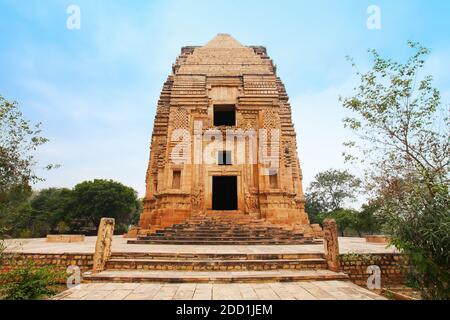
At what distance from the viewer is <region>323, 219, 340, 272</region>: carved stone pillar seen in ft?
20.0

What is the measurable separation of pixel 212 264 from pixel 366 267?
3.97 m

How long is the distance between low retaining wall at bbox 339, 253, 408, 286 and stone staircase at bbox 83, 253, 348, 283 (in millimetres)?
627

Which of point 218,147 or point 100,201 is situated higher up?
point 218,147

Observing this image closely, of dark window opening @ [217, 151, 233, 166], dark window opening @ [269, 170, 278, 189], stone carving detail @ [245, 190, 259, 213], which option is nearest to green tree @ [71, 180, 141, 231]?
dark window opening @ [217, 151, 233, 166]

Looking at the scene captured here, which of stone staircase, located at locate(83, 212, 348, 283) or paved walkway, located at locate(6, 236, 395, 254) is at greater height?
paved walkway, located at locate(6, 236, 395, 254)

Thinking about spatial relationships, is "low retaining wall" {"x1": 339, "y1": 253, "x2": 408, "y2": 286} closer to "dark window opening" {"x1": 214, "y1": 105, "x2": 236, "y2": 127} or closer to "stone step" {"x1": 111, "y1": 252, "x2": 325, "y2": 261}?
"stone step" {"x1": 111, "y1": 252, "x2": 325, "y2": 261}

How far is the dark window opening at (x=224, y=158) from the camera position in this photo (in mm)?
14164

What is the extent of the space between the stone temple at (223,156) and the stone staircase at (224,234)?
0.09 m

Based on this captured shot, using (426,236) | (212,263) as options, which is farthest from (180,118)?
(426,236)

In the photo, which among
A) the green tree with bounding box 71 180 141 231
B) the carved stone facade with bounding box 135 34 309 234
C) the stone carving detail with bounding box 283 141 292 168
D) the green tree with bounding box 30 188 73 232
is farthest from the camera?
the green tree with bounding box 71 180 141 231

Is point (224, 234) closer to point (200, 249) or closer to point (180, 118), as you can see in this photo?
point (200, 249)

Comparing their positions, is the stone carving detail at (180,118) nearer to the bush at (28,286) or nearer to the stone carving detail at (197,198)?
the stone carving detail at (197,198)

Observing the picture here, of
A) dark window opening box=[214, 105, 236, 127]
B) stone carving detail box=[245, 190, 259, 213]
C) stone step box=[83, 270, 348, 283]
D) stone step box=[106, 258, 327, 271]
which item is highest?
dark window opening box=[214, 105, 236, 127]

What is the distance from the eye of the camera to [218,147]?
14.2 m
